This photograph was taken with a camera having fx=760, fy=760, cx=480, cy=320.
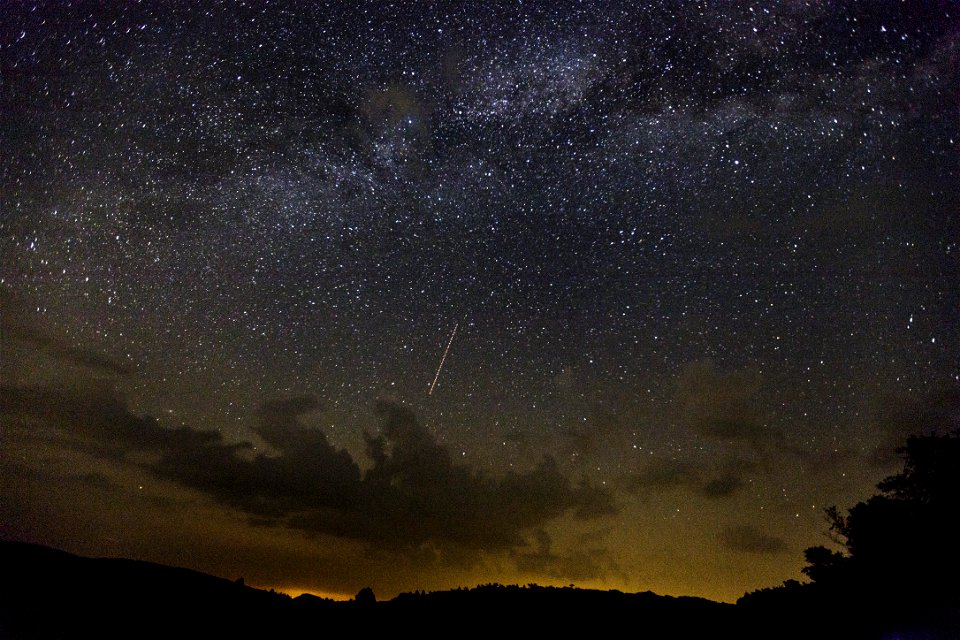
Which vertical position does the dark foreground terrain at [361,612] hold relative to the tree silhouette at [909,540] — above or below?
below

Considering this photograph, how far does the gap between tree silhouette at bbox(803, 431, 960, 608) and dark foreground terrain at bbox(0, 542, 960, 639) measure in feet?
2.00

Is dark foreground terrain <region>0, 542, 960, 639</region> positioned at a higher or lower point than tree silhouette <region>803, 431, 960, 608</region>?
lower

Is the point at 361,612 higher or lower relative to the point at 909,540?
lower

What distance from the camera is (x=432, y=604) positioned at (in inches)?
746

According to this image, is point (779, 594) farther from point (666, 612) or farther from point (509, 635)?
point (509, 635)

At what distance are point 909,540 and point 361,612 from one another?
1307 centimetres

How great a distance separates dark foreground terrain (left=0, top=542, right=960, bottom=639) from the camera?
15711 millimetres

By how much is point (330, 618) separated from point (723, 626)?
356 inches

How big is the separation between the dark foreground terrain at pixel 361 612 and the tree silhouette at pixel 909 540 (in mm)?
611

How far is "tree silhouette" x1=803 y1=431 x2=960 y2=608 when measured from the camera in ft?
55.0

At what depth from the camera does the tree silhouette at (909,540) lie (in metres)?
16.8

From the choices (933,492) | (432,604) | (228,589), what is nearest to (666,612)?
(432,604)

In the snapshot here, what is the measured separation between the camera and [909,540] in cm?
1780

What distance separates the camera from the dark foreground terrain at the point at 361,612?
1571cm
